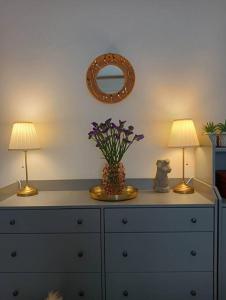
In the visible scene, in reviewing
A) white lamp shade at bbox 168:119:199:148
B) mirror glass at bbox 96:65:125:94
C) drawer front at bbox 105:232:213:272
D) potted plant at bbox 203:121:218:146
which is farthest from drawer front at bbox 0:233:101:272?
mirror glass at bbox 96:65:125:94

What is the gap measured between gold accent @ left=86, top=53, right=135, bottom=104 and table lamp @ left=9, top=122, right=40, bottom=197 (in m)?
0.57

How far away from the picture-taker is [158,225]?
5.31 feet

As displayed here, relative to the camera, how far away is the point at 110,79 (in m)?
2.08

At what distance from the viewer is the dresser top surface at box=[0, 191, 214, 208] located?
1.64m

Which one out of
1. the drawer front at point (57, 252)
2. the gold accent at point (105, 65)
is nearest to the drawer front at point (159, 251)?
the drawer front at point (57, 252)

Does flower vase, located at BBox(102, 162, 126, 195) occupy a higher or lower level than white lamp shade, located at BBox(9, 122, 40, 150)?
lower

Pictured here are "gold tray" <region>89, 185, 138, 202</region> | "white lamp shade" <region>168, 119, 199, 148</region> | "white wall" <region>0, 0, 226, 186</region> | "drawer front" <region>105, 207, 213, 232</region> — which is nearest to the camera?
"drawer front" <region>105, 207, 213, 232</region>

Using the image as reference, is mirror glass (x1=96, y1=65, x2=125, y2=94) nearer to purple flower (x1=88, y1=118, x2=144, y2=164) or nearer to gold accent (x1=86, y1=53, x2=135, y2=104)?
gold accent (x1=86, y1=53, x2=135, y2=104)


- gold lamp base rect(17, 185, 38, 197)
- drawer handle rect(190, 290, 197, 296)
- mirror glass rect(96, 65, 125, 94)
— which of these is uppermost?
mirror glass rect(96, 65, 125, 94)

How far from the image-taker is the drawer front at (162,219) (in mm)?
1616

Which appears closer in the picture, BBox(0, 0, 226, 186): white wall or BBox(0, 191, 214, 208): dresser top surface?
BBox(0, 191, 214, 208): dresser top surface

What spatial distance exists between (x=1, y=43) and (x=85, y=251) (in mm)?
1709

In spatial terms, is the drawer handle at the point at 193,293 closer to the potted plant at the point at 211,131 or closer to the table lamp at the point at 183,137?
the table lamp at the point at 183,137

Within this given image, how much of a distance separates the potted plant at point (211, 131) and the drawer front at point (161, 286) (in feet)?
2.79
